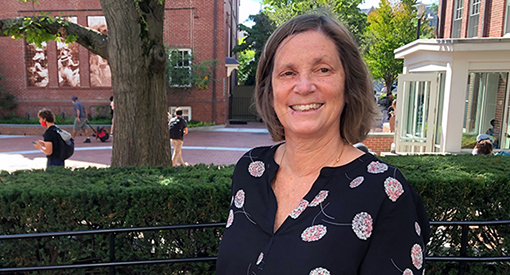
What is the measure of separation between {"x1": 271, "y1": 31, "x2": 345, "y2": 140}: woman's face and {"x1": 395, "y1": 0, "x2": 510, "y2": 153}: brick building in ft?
30.8

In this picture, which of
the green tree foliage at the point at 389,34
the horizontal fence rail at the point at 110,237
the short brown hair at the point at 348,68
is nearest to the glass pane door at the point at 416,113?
the horizontal fence rail at the point at 110,237

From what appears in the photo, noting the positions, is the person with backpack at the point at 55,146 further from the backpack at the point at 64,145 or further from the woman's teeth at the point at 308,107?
the woman's teeth at the point at 308,107

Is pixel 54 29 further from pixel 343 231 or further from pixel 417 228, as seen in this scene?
pixel 417 228

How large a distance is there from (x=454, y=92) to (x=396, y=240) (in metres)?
10.2

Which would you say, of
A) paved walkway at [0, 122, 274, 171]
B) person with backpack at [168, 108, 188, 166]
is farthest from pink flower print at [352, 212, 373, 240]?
person with backpack at [168, 108, 188, 166]

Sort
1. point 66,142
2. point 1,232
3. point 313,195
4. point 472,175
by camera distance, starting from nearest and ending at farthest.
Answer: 1. point 313,195
2. point 1,232
3. point 472,175
4. point 66,142

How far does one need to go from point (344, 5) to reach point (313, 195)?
2678 cm

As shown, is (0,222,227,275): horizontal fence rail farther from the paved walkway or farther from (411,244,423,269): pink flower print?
the paved walkway

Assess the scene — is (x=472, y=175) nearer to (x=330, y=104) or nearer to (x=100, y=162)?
(x=330, y=104)

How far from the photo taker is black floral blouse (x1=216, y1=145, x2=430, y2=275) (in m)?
1.26

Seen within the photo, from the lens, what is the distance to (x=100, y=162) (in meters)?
11.9

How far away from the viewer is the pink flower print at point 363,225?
1.29 m

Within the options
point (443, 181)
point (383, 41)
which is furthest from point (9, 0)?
point (443, 181)

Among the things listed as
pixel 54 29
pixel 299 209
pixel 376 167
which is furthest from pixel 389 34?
pixel 299 209
